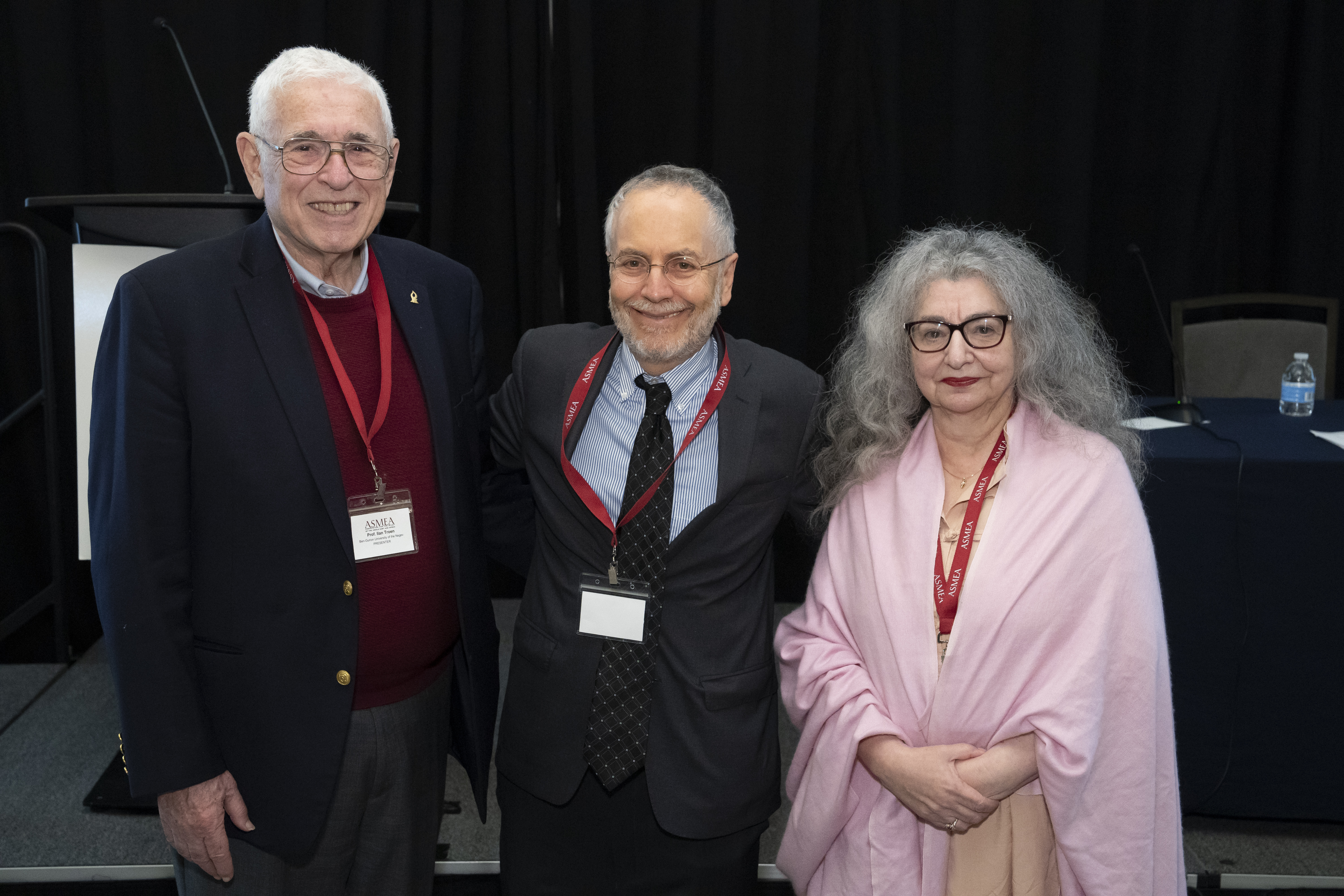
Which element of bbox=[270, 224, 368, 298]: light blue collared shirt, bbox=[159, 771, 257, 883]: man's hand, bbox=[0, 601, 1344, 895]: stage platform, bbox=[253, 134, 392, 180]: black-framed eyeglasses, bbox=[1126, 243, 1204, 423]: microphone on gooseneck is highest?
bbox=[253, 134, 392, 180]: black-framed eyeglasses

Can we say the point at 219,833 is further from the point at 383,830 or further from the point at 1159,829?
the point at 1159,829

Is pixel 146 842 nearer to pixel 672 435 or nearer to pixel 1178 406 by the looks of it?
pixel 672 435

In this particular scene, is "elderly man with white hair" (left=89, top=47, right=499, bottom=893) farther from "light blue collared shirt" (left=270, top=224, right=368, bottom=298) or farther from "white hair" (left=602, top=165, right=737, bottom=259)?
"white hair" (left=602, top=165, right=737, bottom=259)

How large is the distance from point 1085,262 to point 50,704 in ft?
13.7

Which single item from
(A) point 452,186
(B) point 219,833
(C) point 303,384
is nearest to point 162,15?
(A) point 452,186

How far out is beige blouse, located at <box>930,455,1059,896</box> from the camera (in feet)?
5.43

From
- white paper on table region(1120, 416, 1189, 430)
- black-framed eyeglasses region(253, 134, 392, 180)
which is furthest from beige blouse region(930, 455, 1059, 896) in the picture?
white paper on table region(1120, 416, 1189, 430)

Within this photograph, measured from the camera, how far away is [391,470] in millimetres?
1670

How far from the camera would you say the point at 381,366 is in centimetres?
169

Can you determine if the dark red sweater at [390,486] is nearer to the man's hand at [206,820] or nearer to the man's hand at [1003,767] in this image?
the man's hand at [206,820]

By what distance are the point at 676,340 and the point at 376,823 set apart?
0.98 m

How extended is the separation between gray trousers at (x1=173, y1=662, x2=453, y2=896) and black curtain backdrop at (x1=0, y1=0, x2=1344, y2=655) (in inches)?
95.7

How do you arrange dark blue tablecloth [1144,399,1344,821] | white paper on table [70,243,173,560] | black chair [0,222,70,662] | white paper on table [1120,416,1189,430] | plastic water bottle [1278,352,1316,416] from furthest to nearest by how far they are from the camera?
1. black chair [0,222,70,662]
2. plastic water bottle [1278,352,1316,416]
3. white paper on table [1120,416,1189,430]
4. white paper on table [70,243,173,560]
5. dark blue tablecloth [1144,399,1344,821]

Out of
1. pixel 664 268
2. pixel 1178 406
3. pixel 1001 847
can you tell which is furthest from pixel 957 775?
pixel 1178 406
